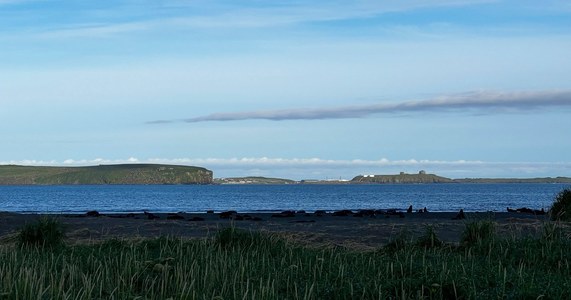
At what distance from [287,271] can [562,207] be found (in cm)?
1461

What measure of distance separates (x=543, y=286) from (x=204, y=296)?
13.9 ft

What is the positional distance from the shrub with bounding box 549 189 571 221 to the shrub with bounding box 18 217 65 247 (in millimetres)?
13483

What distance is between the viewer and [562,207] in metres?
24.2

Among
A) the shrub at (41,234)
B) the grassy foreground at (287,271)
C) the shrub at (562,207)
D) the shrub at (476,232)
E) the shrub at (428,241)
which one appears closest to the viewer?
the grassy foreground at (287,271)

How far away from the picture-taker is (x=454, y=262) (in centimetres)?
1256

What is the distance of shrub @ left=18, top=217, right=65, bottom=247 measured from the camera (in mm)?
15078

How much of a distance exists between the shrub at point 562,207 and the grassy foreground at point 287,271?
8.23 metres

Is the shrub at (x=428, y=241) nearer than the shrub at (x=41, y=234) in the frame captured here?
Yes

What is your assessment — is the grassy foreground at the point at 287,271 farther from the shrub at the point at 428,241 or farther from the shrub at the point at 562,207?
the shrub at the point at 562,207

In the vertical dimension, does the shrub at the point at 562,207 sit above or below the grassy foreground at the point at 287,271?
above

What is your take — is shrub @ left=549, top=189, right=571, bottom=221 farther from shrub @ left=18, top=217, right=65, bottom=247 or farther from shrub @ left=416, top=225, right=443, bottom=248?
shrub @ left=18, top=217, right=65, bottom=247

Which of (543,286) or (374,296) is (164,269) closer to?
(374,296)

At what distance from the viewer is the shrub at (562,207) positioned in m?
23.3

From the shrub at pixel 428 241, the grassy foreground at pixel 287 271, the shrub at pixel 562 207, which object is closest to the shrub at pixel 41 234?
the grassy foreground at pixel 287 271
